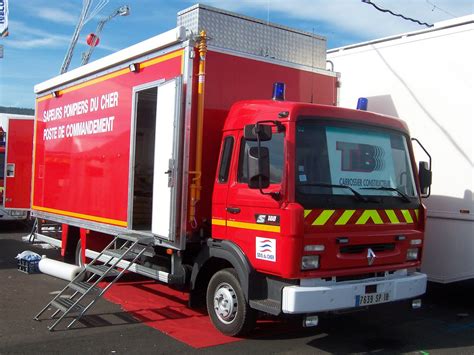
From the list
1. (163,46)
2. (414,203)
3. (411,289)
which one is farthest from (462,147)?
(163,46)

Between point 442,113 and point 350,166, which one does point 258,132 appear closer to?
point 350,166

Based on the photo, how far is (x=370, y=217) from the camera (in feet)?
18.0

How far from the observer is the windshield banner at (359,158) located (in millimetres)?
5414

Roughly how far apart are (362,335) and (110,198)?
369 centimetres

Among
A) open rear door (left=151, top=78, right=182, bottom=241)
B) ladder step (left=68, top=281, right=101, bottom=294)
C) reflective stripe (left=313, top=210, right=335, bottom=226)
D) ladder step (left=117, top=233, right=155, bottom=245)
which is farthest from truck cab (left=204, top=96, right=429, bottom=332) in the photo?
ladder step (left=68, top=281, right=101, bottom=294)

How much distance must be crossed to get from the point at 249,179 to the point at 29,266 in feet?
18.4

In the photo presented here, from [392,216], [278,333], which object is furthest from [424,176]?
[278,333]

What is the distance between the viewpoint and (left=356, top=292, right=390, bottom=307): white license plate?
5284mm

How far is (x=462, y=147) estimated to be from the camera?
683cm

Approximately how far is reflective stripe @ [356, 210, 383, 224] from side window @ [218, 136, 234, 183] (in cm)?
146

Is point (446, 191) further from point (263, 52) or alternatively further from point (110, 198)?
point (110, 198)

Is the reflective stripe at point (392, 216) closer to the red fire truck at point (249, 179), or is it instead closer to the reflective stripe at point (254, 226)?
the red fire truck at point (249, 179)

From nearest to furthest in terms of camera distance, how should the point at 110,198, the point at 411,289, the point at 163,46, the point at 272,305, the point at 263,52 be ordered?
the point at 272,305, the point at 411,289, the point at 163,46, the point at 263,52, the point at 110,198

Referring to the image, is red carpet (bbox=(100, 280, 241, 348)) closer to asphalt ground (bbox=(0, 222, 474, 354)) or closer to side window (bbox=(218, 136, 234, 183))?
asphalt ground (bbox=(0, 222, 474, 354))
